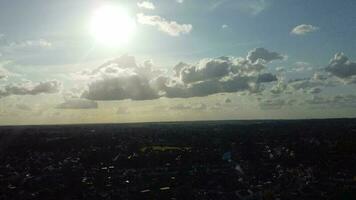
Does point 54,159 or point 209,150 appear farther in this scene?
point 209,150

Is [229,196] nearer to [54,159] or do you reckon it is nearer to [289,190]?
[289,190]

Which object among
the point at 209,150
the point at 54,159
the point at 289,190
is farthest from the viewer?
the point at 209,150

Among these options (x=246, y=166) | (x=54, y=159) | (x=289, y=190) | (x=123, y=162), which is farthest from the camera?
(x=54, y=159)

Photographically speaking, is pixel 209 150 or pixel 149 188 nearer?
A: pixel 149 188

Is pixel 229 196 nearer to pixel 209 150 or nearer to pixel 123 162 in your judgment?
pixel 123 162

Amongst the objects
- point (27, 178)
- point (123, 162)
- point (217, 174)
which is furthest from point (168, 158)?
point (27, 178)

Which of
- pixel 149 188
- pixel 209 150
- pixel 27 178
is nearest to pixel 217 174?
pixel 149 188

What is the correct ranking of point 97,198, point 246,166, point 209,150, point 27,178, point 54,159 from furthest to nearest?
point 209,150, point 54,159, point 246,166, point 27,178, point 97,198

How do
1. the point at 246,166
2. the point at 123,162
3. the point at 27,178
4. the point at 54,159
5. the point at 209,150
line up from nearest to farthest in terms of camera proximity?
the point at 27,178 < the point at 246,166 < the point at 123,162 < the point at 54,159 < the point at 209,150
